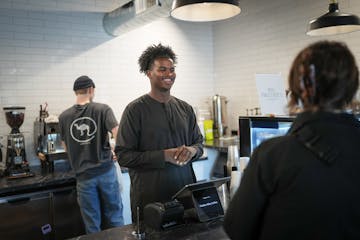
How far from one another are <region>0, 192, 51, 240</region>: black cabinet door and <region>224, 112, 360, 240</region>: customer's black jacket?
2.39m

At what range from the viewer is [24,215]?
2.88 meters

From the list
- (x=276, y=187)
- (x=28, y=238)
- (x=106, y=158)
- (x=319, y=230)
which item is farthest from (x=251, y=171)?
(x=28, y=238)

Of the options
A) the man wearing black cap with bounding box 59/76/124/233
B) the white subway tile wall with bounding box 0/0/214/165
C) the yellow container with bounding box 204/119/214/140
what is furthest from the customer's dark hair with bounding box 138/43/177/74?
the yellow container with bounding box 204/119/214/140

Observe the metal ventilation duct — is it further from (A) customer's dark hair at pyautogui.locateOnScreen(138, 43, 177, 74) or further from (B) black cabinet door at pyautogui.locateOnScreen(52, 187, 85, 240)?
(B) black cabinet door at pyautogui.locateOnScreen(52, 187, 85, 240)

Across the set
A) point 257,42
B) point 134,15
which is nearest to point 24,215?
point 134,15

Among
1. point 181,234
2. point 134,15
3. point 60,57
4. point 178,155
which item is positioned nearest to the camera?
point 181,234

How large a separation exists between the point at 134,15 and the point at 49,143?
151cm

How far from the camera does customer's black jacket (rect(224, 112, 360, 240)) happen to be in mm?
797

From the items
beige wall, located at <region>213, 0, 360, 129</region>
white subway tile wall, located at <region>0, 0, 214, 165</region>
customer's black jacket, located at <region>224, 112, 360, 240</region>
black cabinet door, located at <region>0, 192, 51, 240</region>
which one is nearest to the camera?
customer's black jacket, located at <region>224, 112, 360, 240</region>

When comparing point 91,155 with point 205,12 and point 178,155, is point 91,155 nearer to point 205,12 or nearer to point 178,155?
point 178,155

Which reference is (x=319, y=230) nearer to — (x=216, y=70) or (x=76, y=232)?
(x=76, y=232)

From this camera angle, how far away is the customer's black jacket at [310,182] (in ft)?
2.61

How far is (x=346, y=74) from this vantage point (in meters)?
0.84

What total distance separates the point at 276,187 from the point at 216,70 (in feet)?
14.3
